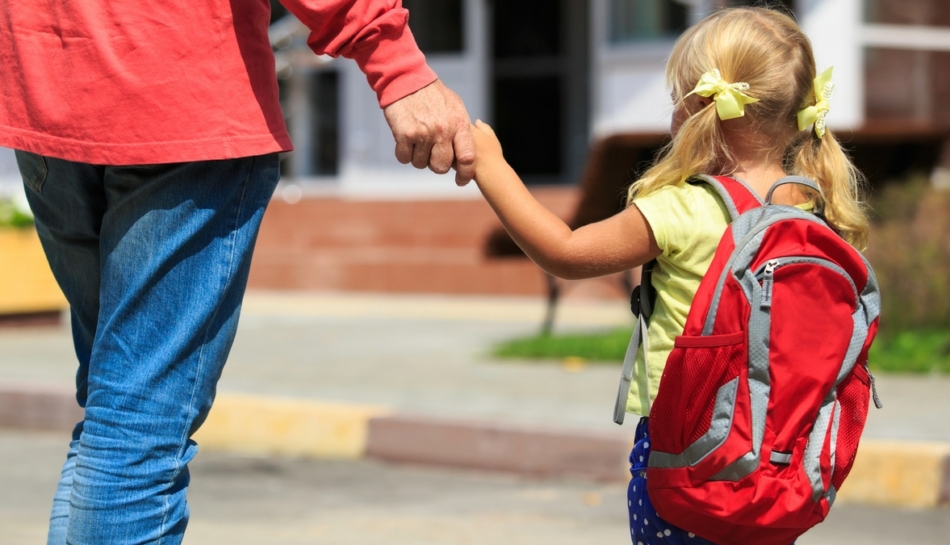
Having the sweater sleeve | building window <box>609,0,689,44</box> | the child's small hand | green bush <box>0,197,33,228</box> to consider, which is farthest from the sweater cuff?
building window <box>609,0,689,44</box>

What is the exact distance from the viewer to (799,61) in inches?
90.8

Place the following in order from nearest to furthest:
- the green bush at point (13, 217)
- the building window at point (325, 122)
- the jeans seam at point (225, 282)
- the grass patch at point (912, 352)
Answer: the jeans seam at point (225, 282) < the grass patch at point (912, 352) < the green bush at point (13, 217) < the building window at point (325, 122)

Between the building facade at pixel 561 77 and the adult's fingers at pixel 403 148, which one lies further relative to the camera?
the building facade at pixel 561 77

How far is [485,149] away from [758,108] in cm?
47

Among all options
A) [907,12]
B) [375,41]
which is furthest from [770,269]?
[907,12]

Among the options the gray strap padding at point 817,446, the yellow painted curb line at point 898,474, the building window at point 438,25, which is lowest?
the yellow painted curb line at point 898,474

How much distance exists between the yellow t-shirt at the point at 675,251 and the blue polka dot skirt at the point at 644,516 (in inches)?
2.9

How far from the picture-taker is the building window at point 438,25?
13.1 m

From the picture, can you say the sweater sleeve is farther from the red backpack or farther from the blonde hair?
the red backpack

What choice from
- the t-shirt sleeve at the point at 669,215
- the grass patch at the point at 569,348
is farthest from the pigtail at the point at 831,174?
the grass patch at the point at 569,348

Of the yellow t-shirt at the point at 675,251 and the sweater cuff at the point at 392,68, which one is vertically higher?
the sweater cuff at the point at 392,68

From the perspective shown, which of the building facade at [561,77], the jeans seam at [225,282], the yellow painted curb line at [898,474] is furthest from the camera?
the building facade at [561,77]

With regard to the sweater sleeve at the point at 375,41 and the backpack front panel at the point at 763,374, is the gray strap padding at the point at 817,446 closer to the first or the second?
the backpack front panel at the point at 763,374

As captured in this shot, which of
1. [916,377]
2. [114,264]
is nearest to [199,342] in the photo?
[114,264]
